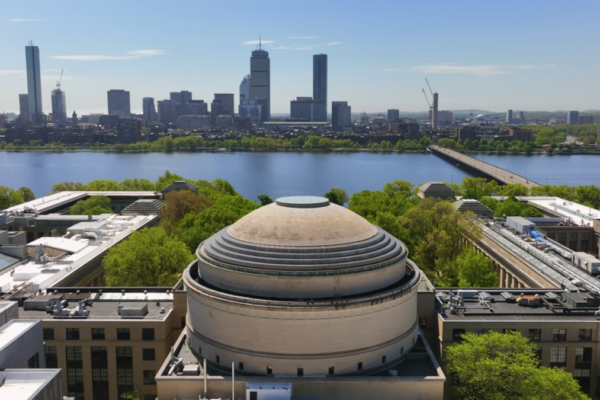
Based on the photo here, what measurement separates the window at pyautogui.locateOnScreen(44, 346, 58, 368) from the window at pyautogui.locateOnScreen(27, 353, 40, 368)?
5940 mm

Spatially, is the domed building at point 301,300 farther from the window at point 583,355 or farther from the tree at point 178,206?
the tree at point 178,206

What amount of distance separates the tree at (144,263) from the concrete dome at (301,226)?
1750cm

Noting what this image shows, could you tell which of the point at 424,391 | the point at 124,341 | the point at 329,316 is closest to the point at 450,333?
the point at 424,391

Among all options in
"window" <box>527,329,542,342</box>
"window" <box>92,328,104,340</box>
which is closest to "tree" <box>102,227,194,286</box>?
"window" <box>92,328,104,340</box>

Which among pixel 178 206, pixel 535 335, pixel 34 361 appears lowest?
pixel 535 335

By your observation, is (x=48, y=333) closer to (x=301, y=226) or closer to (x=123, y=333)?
(x=123, y=333)

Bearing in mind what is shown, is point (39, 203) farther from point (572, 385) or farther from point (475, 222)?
point (572, 385)

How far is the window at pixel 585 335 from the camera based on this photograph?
121 feet

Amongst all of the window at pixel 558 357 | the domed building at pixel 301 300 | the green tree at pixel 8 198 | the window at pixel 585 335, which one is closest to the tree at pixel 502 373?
the window at pixel 558 357

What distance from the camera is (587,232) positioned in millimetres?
72750

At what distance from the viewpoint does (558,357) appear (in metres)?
37.3

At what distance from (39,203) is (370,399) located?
3019 inches

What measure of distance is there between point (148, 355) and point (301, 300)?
13243 millimetres

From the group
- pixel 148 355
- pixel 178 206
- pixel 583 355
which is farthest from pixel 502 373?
pixel 178 206
